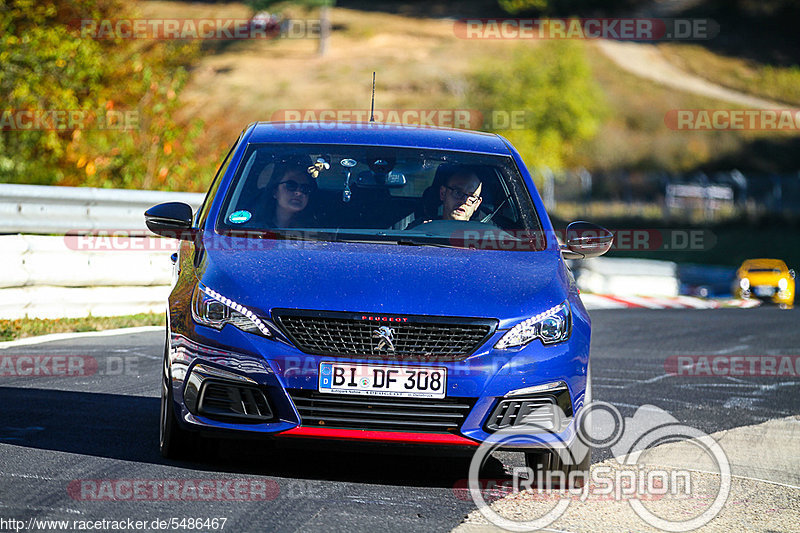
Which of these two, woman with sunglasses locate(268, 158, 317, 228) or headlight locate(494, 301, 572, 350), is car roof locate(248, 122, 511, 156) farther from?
headlight locate(494, 301, 572, 350)

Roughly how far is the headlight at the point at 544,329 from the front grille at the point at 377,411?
32 cm

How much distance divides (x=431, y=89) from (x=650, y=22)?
29.5 metres

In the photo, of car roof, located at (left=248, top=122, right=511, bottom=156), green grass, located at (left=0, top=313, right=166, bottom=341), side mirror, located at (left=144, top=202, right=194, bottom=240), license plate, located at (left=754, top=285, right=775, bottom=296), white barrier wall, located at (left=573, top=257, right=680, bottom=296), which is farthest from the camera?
license plate, located at (left=754, top=285, right=775, bottom=296)

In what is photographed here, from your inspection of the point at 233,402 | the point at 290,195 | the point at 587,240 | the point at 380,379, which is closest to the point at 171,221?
the point at 290,195

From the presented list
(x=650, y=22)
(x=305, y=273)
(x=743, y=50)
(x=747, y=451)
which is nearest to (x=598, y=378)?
(x=747, y=451)

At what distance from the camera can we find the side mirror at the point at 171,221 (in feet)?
19.7

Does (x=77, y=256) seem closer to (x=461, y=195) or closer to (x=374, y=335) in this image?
(x=461, y=195)

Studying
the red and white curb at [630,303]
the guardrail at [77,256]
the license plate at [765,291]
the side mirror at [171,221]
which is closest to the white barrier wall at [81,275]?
the guardrail at [77,256]

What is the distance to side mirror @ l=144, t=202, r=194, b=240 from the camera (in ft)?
19.7

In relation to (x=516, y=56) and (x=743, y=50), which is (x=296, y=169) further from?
(x=743, y=50)

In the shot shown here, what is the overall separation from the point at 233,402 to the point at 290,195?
1.38 meters

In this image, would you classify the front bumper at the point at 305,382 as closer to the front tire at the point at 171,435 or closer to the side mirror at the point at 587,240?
the front tire at the point at 171,435

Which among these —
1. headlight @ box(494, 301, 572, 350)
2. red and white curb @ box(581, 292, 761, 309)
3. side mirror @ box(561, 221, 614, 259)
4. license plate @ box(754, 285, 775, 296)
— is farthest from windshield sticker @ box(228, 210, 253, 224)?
license plate @ box(754, 285, 775, 296)

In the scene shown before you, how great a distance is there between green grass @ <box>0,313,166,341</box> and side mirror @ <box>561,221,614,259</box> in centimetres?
517
